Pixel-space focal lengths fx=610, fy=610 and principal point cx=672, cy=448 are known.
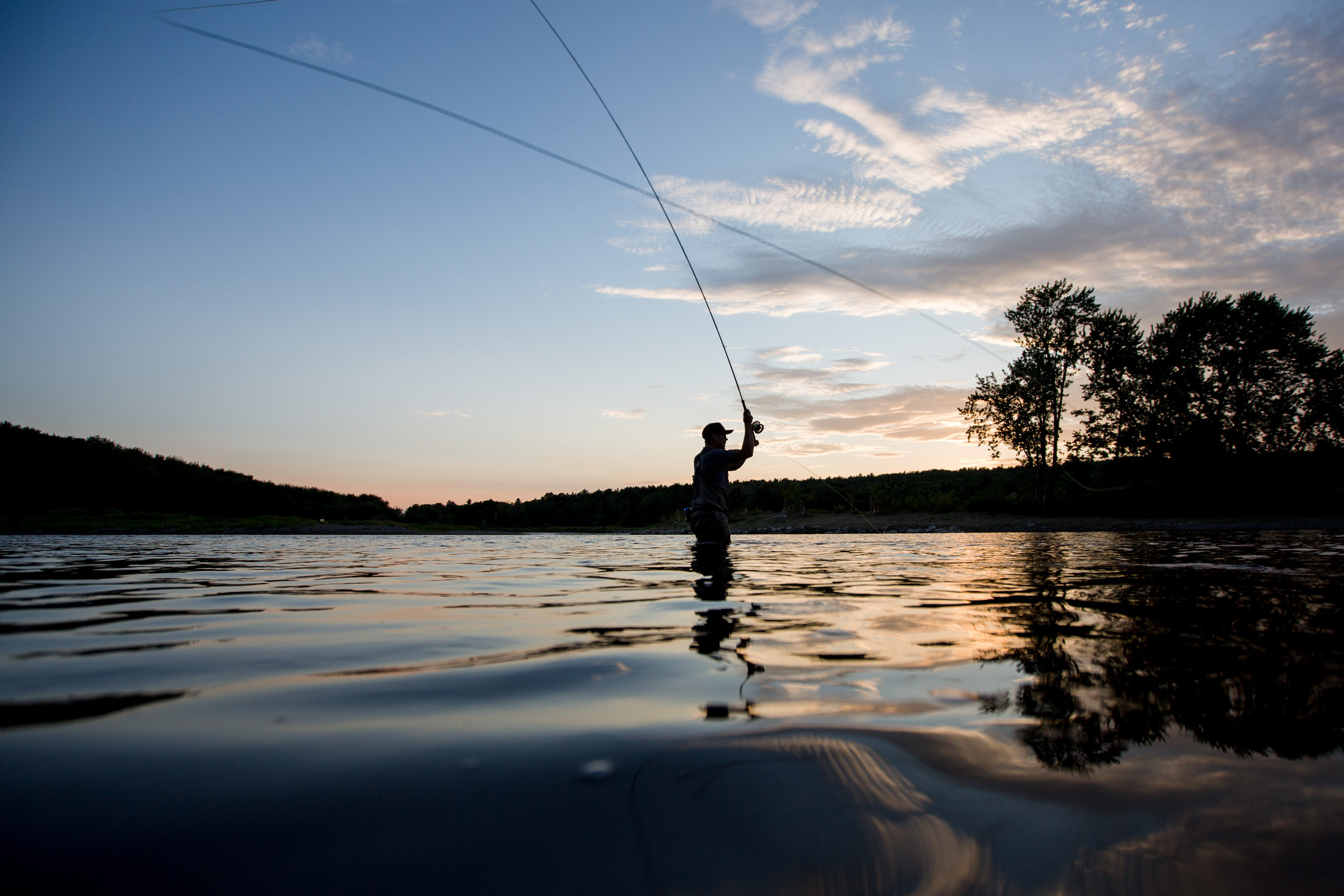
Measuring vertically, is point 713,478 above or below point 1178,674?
above

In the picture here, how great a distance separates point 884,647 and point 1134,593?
3.38 m

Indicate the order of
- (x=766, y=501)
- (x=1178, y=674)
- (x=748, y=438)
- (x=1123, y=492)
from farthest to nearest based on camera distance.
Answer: (x=766, y=501), (x=1123, y=492), (x=748, y=438), (x=1178, y=674)

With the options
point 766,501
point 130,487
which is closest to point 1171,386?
point 766,501

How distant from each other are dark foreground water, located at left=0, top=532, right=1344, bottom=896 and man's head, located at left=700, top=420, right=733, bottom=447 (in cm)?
506

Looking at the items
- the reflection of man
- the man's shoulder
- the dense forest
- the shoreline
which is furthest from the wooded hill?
the man's shoulder

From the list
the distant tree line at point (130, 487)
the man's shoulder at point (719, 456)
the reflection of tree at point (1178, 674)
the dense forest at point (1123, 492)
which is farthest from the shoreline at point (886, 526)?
the reflection of tree at point (1178, 674)

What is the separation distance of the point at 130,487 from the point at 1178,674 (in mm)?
59231

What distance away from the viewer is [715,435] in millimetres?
9234

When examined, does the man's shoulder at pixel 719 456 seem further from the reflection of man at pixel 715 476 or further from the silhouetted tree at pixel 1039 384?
the silhouetted tree at pixel 1039 384

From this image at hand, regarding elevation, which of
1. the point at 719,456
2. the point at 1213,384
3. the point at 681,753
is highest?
the point at 1213,384

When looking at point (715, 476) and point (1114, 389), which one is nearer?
point (715, 476)

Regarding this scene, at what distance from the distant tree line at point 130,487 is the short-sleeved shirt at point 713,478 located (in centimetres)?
4292

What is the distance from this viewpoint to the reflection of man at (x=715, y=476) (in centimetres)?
877

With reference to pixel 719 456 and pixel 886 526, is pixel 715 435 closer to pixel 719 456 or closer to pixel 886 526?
pixel 719 456
